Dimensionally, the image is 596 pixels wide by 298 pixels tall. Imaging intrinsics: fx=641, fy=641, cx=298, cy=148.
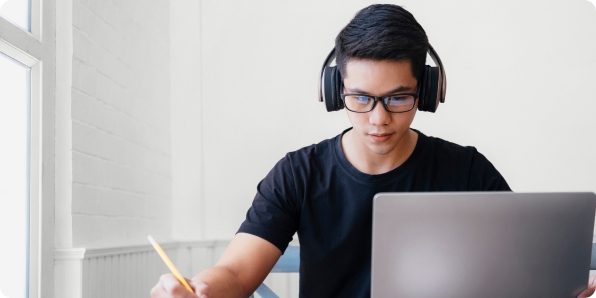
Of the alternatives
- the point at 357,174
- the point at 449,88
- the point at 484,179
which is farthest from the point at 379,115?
the point at 449,88

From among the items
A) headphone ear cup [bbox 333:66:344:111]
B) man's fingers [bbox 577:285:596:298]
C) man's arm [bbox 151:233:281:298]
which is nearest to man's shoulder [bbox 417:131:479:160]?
headphone ear cup [bbox 333:66:344:111]

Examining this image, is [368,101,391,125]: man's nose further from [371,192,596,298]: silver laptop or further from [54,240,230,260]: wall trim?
[54,240,230,260]: wall trim

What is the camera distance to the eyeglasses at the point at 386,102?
1315mm

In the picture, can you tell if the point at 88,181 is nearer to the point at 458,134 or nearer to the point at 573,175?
the point at 458,134

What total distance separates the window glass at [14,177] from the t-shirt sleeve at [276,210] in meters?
0.66

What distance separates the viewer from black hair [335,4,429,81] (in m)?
1.31

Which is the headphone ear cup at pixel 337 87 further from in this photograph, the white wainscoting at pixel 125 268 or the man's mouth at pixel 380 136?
the white wainscoting at pixel 125 268

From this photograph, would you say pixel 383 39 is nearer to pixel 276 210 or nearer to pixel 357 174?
pixel 357 174

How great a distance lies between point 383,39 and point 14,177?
1040mm

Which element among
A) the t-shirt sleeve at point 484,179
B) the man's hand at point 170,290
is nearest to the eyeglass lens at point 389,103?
the t-shirt sleeve at point 484,179

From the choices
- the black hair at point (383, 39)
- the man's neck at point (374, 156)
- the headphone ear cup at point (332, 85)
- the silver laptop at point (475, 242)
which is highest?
the black hair at point (383, 39)

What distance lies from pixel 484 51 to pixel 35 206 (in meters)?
1.82

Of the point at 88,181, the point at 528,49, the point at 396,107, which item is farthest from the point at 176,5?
the point at 396,107

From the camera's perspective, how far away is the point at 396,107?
1.33 metres
